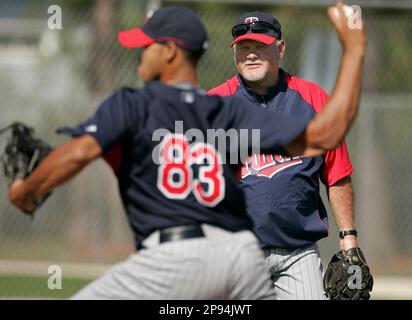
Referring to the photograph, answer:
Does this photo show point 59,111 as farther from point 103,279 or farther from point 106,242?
point 103,279

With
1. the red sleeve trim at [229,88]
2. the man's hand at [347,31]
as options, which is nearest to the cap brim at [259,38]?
the red sleeve trim at [229,88]

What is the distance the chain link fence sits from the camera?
11594mm

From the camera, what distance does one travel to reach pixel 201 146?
3.89m

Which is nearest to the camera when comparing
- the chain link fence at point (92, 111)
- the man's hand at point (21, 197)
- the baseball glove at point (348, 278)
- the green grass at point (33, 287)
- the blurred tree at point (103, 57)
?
the man's hand at point (21, 197)

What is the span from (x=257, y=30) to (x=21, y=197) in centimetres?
242

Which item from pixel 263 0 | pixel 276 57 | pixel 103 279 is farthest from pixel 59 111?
pixel 103 279

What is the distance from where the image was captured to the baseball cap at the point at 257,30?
575cm

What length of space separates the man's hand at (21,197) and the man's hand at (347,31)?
5.04ft

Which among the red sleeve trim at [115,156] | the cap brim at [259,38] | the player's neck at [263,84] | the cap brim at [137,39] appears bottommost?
the red sleeve trim at [115,156]

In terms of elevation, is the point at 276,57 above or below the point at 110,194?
below

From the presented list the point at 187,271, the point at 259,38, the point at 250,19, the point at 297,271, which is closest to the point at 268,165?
the point at 297,271

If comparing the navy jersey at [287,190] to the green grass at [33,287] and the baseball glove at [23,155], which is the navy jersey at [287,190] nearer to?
the baseball glove at [23,155]

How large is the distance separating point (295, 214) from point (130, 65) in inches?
271

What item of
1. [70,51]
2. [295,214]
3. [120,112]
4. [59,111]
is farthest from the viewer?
[70,51]
